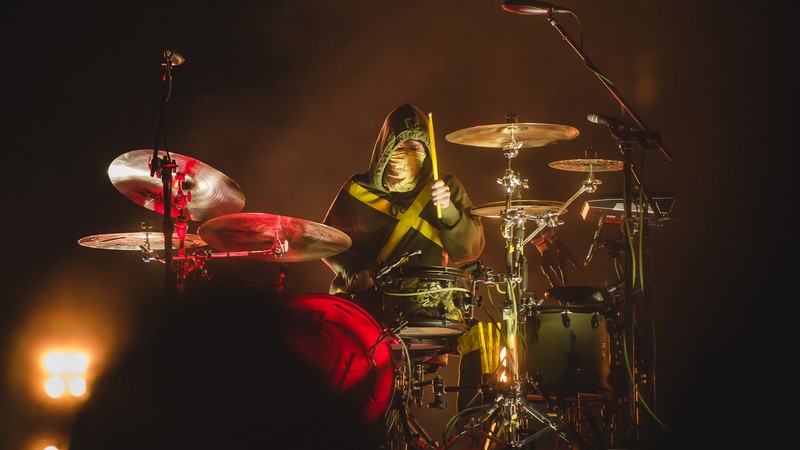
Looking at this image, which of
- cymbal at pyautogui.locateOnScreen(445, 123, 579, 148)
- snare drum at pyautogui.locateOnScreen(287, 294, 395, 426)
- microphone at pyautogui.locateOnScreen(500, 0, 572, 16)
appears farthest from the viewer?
cymbal at pyautogui.locateOnScreen(445, 123, 579, 148)

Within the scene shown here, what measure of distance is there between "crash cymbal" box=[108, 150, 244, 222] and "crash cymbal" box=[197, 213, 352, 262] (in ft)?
1.04

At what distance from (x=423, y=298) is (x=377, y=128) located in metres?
2.15

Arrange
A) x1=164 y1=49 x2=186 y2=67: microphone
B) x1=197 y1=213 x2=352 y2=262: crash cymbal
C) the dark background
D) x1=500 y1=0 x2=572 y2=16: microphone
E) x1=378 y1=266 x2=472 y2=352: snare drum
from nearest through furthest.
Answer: x1=500 y1=0 x2=572 y2=16: microphone < x1=197 y1=213 x2=352 y2=262: crash cymbal < x1=164 y1=49 x2=186 y2=67: microphone < x1=378 y1=266 x2=472 y2=352: snare drum < the dark background

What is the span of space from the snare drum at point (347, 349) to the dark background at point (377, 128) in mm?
2121

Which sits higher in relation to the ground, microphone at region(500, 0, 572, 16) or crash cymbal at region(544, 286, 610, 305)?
microphone at region(500, 0, 572, 16)

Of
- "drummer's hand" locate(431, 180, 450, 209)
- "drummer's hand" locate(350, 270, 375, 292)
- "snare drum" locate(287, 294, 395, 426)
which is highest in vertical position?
"drummer's hand" locate(431, 180, 450, 209)

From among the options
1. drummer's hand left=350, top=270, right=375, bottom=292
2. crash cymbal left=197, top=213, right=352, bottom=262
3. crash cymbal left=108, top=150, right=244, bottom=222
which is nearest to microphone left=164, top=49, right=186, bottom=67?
crash cymbal left=108, top=150, right=244, bottom=222

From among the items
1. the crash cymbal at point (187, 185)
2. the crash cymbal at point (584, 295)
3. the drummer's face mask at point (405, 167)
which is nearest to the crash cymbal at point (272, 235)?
the crash cymbal at point (187, 185)

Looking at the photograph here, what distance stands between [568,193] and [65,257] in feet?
11.5

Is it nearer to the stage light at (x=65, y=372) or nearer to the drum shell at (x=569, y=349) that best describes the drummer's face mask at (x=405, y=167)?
the drum shell at (x=569, y=349)

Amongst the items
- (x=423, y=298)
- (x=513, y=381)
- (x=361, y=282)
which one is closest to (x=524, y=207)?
(x=423, y=298)

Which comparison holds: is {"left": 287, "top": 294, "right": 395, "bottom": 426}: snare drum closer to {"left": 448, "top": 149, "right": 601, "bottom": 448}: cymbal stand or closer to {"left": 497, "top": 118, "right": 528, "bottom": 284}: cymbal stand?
{"left": 448, "top": 149, "right": 601, "bottom": 448}: cymbal stand

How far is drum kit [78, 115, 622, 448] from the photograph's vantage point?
365cm

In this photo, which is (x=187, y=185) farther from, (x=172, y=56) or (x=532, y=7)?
(x=532, y=7)
